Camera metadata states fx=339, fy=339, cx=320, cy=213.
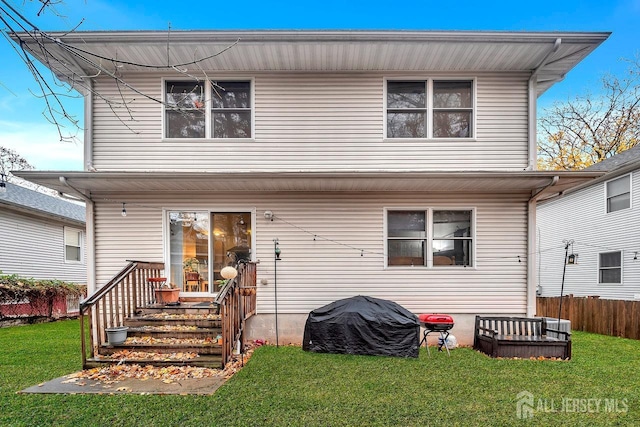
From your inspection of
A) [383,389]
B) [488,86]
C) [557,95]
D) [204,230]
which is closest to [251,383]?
[383,389]

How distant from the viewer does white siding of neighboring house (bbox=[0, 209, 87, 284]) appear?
11445 mm

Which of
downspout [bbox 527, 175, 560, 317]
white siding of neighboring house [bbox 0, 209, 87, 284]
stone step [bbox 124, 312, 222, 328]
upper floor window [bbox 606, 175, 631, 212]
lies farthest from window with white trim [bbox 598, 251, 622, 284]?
white siding of neighboring house [bbox 0, 209, 87, 284]

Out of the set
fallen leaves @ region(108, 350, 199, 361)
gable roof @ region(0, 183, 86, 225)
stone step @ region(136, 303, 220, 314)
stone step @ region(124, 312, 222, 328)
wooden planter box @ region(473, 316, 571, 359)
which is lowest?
wooden planter box @ region(473, 316, 571, 359)

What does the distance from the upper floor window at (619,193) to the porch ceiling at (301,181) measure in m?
5.55

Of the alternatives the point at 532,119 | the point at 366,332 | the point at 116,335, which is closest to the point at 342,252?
the point at 366,332

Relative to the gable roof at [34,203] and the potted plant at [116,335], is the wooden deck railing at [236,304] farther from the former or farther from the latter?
the gable roof at [34,203]

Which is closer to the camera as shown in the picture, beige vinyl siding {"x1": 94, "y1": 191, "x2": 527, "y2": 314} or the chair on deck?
beige vinyl siding {"x1": 94, "y1": 191, "x2": 527, "y2": 314}

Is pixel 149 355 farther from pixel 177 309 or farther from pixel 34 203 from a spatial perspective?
pixel 34 203

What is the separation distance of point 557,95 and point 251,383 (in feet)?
78.7

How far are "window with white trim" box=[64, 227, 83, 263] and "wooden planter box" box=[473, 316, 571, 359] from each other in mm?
15335

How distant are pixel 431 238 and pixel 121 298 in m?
6.08

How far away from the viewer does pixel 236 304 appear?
19.0 ft

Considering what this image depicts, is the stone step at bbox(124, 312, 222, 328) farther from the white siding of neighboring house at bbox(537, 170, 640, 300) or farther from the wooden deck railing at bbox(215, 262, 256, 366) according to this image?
the white siding of neighboring house at bbox(537, 170, 640, 300)

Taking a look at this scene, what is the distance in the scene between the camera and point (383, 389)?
436 centimetres
